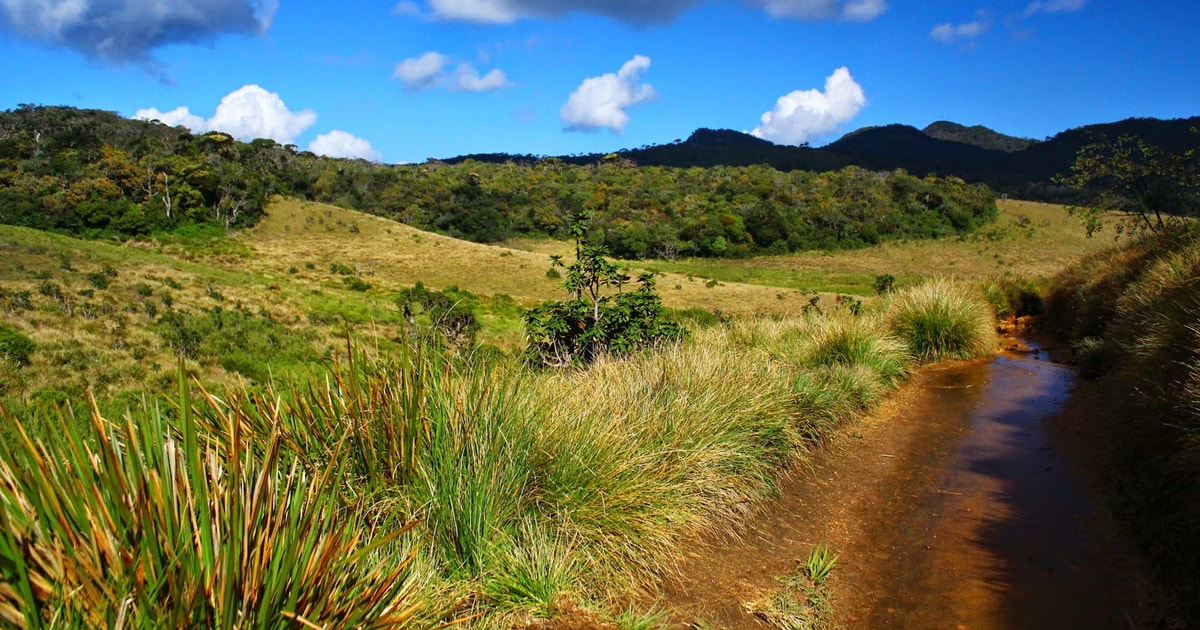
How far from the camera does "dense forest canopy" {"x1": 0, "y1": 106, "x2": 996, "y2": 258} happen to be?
210 feet

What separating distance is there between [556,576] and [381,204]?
290ft

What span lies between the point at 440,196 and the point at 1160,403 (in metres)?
85.9

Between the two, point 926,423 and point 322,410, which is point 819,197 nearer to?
point 926,423

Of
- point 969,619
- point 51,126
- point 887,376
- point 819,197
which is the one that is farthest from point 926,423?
point 51,126

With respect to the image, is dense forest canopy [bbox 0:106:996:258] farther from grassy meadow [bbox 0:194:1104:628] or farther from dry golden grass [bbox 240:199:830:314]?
grassy meadow [bbox 0:194:1104:628]

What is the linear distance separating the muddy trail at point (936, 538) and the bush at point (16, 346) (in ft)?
70.5

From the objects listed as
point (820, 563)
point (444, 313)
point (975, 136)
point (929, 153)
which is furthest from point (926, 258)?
point (975, 136)

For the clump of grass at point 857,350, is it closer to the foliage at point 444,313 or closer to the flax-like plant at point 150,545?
the foliage at point 444,313

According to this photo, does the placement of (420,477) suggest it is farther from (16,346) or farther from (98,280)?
(98,280)

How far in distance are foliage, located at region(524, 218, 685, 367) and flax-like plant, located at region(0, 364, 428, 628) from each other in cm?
669

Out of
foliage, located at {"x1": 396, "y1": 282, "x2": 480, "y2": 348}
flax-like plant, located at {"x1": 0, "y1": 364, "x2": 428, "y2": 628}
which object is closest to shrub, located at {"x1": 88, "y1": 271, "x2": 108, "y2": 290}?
foliage, located at {"x1": 396, "y1": 282, "x2": 480, "y2": 348}

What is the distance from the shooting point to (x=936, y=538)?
515 centimetres

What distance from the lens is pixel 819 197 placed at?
86.2m

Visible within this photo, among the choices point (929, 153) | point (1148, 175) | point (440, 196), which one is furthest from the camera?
point (929, 153)
